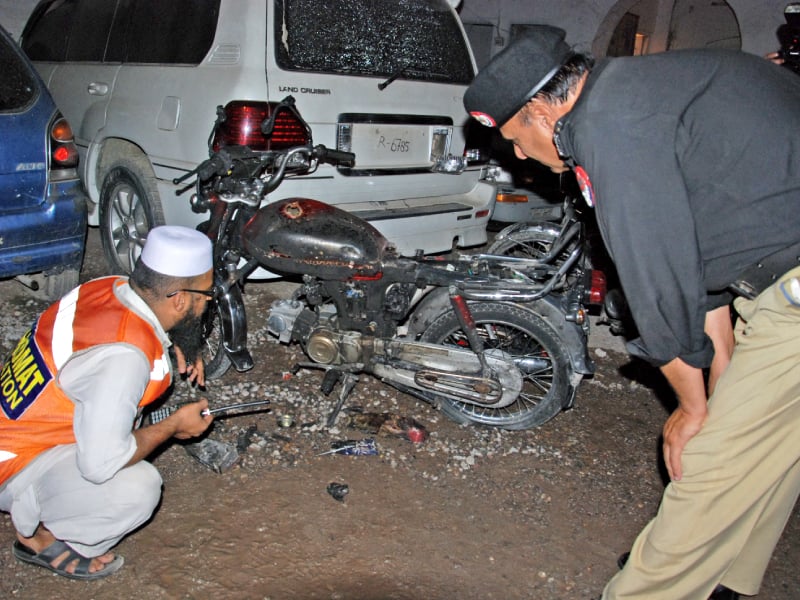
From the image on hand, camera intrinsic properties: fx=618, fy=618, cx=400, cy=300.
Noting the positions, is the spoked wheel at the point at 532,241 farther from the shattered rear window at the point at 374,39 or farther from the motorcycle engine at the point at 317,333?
the motorcycle engine at the point at 317,333

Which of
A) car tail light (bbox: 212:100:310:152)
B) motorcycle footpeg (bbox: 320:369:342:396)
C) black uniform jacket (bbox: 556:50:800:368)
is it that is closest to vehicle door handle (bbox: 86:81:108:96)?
car tail light (bbox: 212:100:310:152)

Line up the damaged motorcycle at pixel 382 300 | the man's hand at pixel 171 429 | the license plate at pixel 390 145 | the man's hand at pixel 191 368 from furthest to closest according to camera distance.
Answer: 1. the license plate at pixel 390 145
2. the damaged motorcycle at pixel 382 300
3. the man's hand at pixel 191 368
4. the man's hand at pixel 171 429

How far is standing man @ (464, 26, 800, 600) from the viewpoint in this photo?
155 cm

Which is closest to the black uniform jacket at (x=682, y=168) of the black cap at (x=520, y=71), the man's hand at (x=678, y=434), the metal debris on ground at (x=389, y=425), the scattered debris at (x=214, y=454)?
the black cap at (x=520, y=71)

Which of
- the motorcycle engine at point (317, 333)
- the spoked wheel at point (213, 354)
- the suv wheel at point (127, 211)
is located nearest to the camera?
the motorcycle engine at point (317, 333)

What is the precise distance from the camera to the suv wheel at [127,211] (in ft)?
13.5

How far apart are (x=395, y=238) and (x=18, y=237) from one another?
2243mm

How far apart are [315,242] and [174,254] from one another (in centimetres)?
94

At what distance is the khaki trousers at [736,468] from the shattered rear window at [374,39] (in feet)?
9.35

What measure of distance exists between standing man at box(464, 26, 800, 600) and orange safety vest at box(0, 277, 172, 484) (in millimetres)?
1358

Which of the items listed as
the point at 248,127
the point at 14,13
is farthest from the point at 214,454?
the point at 14,13

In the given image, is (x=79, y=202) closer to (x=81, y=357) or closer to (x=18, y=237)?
(x=18, y=237)

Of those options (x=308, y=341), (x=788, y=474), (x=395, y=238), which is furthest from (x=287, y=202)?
(x=788, y=474)

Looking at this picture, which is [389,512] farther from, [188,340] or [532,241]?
[532,241]
